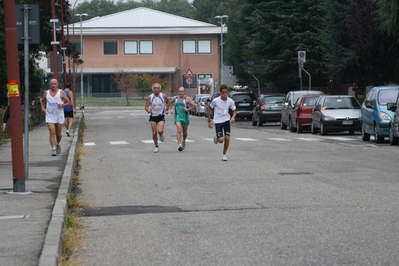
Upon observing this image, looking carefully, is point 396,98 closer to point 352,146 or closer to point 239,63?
point 352,146

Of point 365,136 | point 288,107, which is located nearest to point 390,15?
point 365,136

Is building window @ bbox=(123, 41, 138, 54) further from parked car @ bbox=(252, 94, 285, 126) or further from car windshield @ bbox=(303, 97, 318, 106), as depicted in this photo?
car windshield @ bbox=(303, 97, 318, 106)

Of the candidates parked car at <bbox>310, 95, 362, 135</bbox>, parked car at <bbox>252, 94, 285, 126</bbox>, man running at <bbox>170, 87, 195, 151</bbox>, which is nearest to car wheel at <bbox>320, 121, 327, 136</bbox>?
parked car at <bbox>310, 95, 362, 135</bbox>

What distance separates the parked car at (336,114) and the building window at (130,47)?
218ft

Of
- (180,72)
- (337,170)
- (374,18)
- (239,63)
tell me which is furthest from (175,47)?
(337,170)

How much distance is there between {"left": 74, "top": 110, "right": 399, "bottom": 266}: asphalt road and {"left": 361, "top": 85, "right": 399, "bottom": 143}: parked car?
218 inches

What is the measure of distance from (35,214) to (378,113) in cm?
1804

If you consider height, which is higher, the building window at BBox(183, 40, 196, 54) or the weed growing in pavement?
the building window at BBox(183, 40, 196, 54)

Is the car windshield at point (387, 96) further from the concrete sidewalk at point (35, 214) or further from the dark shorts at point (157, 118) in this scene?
the concrete sidewalk at point (35, 214)

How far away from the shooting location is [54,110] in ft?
71.5

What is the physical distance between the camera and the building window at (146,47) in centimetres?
9978

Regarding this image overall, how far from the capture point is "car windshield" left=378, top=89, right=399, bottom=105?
27766mm

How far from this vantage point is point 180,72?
101 meters

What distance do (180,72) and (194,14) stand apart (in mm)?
44608
